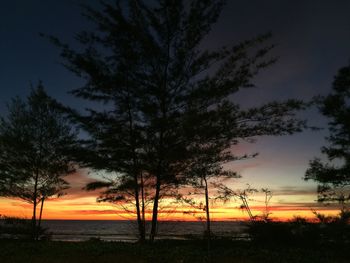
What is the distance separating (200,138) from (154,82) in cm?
383

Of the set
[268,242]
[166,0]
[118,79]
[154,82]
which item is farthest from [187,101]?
[268,242]

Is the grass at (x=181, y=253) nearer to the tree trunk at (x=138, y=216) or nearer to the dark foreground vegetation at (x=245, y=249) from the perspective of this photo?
the dark foreground vegetation at (x=245, y=249)

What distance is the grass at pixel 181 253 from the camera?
38.8 feet

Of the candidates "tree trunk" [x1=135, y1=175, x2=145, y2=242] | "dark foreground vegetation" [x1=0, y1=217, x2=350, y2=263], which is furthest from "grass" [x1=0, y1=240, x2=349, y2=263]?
"tree trunk" [x1=135, y1=175, x2=145, y2=242]

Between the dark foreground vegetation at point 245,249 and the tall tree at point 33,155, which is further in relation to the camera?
the tall tree at point 33,155

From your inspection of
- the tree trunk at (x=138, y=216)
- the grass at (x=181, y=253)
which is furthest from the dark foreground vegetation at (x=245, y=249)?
Answer: the tree trunk at (x=138, y=216)

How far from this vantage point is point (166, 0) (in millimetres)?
16922

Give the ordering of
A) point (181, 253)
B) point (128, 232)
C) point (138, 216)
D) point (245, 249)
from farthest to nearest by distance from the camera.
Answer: point (128, 232)
point (138, 216)
point (245, 249)
point (181, 253)

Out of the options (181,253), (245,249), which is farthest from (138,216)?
(245,249)

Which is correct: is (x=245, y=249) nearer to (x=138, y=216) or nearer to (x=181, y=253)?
(x=181, y=253)

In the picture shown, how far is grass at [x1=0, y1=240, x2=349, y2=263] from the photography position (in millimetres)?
11828

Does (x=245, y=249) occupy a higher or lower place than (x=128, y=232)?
lower

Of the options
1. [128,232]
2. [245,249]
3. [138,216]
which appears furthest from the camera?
[128,232]

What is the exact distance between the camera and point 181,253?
12766 mm
